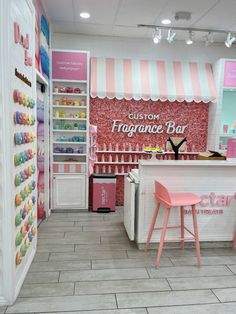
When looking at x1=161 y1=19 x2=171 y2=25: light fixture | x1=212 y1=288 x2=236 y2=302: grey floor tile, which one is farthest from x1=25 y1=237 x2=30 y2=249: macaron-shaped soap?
x1=161 y1=19 x2=171 y2=25: light fixture

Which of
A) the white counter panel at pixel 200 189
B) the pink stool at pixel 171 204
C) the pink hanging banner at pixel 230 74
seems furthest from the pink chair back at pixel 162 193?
the pink hanging banner at pixel 230 74

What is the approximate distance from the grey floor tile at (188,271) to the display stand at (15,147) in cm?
136

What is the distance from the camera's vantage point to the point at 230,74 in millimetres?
5184

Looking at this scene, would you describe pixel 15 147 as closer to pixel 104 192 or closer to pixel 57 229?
pixel 57 229

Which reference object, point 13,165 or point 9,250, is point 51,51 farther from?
point 9,250

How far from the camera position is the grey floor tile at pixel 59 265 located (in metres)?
2.88

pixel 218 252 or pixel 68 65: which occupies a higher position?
pixel 68 65

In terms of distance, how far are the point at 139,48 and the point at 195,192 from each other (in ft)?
10.9

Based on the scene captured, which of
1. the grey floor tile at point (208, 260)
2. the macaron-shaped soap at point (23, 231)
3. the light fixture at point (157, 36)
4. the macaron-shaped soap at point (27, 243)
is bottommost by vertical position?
the grey floor tile at point (208, 260)

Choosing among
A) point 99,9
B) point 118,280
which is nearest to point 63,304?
point 118,280

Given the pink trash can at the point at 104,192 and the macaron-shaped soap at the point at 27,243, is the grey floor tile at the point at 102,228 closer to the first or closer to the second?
the pink trash can at the point at 104,192

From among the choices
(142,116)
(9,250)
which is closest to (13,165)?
(9,250)

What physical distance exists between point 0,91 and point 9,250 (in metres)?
1.29

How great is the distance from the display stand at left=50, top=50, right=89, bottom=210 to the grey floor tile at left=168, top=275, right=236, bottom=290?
8.66 feet
